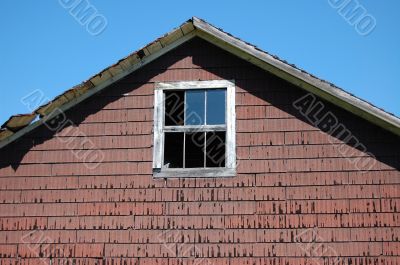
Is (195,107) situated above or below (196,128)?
above

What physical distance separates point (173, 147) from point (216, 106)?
1070mm

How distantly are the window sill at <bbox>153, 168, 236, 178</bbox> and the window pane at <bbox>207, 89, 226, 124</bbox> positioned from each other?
2.97ft

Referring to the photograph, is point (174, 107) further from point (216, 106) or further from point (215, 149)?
point (215, 149)

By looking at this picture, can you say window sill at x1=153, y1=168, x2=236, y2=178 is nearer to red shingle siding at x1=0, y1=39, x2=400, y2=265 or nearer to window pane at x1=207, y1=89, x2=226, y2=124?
red shingle siding at x1=0, y1=39, x2=400, y2=265

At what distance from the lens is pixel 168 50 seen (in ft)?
33.0

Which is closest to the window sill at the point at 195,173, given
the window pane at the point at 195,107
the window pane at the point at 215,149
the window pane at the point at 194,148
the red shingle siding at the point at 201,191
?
the red shingle siding at the point at 201,191

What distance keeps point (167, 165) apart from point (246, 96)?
1.85 m

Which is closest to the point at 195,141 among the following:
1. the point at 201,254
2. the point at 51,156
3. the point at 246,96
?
the point at 246,96

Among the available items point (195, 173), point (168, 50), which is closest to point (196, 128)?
point (195, 173)

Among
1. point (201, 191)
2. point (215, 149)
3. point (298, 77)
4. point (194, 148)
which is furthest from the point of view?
point (194, 148)

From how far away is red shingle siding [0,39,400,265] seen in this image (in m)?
8.82

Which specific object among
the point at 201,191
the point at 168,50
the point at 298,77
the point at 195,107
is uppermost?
the point at 168,50

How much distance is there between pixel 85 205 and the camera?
9.45m

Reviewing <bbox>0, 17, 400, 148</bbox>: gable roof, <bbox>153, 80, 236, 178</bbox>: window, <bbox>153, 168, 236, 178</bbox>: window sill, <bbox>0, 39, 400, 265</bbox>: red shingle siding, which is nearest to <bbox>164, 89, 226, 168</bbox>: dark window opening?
<bbox>153, 80, 236, 178</bbox>: window
